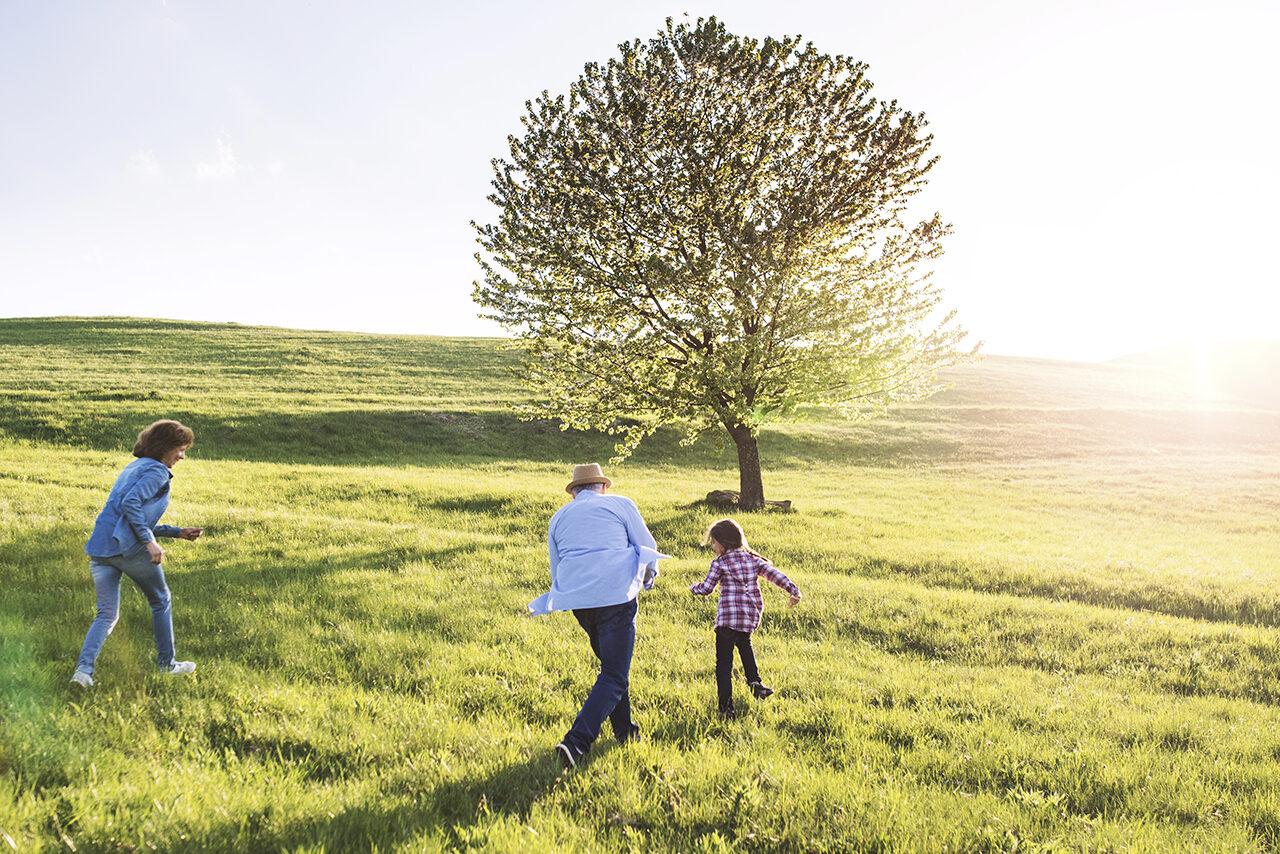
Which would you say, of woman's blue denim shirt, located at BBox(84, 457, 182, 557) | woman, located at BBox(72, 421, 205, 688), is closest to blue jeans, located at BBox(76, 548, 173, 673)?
woman, located at BBox(72, 421, 205, 688)

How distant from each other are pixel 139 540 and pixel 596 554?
442 centimetres

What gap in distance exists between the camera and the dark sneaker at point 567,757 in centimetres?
494

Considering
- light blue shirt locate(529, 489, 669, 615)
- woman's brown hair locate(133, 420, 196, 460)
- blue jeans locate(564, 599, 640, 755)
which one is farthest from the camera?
woman's brown hair locate(133, 420, 196, 460)

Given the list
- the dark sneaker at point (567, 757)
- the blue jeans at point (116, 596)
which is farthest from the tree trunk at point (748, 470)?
the blue jeans at point (116, 596)

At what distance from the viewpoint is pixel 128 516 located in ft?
20.2

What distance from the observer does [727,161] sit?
16.3m

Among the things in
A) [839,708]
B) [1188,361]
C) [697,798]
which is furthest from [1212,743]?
[1188,361]

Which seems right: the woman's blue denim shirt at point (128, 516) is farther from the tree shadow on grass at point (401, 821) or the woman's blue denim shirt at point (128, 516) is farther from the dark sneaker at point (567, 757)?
the dark sneaker at point (567, 757)

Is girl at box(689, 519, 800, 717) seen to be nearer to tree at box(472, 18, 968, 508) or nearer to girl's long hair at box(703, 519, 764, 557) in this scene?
girl's long hair at box(703, 519, 764, 557)

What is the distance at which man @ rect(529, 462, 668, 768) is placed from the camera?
5102 mm

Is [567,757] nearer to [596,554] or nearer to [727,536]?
[596,554]

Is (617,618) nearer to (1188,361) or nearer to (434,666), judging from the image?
(434,666)

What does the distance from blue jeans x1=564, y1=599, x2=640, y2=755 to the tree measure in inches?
468

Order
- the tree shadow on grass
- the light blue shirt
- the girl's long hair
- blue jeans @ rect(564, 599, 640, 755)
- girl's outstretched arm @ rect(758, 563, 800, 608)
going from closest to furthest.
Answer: the tree shadow on grass < blue jeans @ rect(564, 599, 640, 755) < the light blue shirt < girl's outstretched arm @ rect(758, 563, 800, 608) < the girl's long hair
